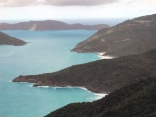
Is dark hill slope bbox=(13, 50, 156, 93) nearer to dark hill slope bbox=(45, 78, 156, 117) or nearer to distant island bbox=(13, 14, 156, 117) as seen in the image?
distant island bbox=(13, 14, 156, 117)

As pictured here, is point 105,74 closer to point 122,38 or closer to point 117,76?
point 117,76

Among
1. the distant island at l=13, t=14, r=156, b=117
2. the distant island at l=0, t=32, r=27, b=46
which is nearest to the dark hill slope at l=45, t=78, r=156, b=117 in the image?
the distant island at l=13, t=14, r=156, b=117

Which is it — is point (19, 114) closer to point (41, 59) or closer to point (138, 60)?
point (138, 60)

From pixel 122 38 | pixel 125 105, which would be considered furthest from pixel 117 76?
pixel 122 38

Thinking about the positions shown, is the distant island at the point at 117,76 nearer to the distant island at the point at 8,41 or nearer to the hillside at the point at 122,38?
the hillside at the point at 122,38

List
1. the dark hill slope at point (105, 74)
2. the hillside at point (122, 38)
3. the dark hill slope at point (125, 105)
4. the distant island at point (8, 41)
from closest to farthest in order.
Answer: the dark hill slope at point (125, 105), the dark hill slope at point (105, 74), the hillside at point (122, 38), the distant island at point (8, 41)

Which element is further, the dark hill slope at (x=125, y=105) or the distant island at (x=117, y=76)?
the distant island at (x=117, y=76)

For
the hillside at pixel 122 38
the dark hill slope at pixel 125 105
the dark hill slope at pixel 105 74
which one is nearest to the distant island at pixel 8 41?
the hillside at pixel 122 38
